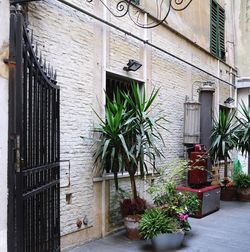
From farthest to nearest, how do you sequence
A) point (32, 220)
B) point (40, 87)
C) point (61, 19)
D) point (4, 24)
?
point (61, 19)
point (40, 87)
point (32, 220)
point (4, 24)

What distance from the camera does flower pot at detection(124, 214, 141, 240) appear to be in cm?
630

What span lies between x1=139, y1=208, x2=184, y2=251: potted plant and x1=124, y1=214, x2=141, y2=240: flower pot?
1.09ft

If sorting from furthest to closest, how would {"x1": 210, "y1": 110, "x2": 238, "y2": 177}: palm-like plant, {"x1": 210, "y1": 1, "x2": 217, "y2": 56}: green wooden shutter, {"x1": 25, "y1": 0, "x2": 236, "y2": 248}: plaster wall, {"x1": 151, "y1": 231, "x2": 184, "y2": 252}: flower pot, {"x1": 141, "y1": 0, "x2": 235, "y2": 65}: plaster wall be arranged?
{"x1": 210, "y1": 1, "x2": 217, "y2": 56}: green wooden shutter
{"x1": 210, "y1": 110, "x2": 238, "y2": 177}: palm-like plant
{"x1": 141, "y1": 0, "x2": 235, "y2": 65}: plaster wall
{"x1": 151, "y1": 231, "x2": 184, "y2": 252}: flower pot
{"x1": 25, "y1": 0, "x2": 236, "y2": 248}: plaster wall

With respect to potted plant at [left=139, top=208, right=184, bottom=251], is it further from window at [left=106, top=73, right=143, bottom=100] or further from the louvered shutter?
the louvered shutter

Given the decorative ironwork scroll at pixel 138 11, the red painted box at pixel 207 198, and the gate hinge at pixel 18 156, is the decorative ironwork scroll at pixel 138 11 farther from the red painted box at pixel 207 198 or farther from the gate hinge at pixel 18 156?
the gate hinge at pixel 18 156

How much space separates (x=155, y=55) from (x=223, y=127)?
308 cm

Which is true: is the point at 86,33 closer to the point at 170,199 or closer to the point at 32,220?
the point at 170,199

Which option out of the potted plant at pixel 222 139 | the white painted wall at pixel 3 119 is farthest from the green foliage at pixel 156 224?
the potted plant at pixel 222 139

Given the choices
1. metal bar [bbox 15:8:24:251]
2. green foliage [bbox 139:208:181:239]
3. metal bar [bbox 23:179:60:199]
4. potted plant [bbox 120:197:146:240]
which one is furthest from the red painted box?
metal bar [bbox 15:8:24:251]

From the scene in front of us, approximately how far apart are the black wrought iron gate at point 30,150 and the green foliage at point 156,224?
230 cm

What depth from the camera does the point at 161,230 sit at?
5.77m

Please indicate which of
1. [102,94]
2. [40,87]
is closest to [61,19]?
[102,94]

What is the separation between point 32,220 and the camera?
9.36 feet

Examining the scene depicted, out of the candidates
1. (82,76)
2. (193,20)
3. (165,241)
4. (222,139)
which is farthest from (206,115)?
(165,241)
